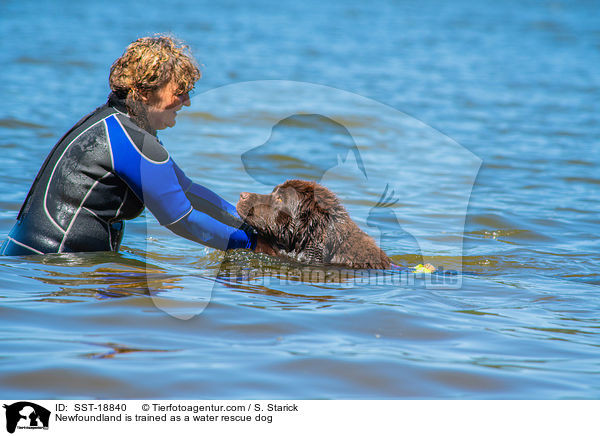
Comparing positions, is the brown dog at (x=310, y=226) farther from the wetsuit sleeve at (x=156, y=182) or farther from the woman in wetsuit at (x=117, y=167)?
the woman in wetsuit at (x=117, y=167)

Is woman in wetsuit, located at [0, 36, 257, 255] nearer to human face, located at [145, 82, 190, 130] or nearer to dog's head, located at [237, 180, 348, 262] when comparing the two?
human face, located at [145, 82, 190, 130]

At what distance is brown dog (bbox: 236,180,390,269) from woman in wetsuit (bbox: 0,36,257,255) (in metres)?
0.66

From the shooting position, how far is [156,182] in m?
5.47

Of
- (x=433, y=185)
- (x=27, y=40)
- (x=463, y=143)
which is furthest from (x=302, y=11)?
(x=433, y=185)

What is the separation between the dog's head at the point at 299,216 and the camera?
612 centimetres

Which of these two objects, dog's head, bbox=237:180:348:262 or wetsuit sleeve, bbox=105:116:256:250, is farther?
dog's head, bbox=237:180:348:262

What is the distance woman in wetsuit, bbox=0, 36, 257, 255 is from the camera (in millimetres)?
5391

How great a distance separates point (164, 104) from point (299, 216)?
155 cm

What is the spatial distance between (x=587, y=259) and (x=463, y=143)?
23.7 feet
